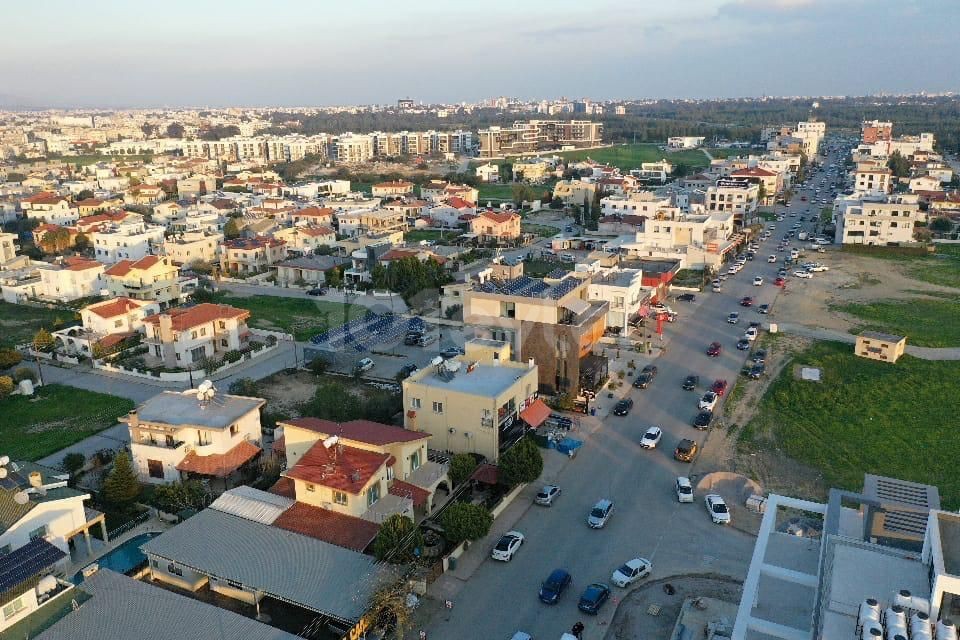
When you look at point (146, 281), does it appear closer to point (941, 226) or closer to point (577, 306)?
point (577, 306)

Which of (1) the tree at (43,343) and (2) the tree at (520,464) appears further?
(1) the tree at (43,343)

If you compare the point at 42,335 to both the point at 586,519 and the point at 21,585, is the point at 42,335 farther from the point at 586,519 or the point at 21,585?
the point at 586,519

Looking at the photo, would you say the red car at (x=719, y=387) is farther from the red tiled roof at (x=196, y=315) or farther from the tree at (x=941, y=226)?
the tree at (x=941, y=226)

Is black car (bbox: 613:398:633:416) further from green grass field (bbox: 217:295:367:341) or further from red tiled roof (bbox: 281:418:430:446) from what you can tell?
green grass field (bbox: 217:295:367:341)

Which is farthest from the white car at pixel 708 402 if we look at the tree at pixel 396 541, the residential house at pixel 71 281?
the residential house at pixel 71 281

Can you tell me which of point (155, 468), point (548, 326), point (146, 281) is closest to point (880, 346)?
point (548, 326)

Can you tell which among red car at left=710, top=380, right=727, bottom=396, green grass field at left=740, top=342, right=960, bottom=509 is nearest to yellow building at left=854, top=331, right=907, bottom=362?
green grass field at left=740, top=342, right=960, bottom=509
